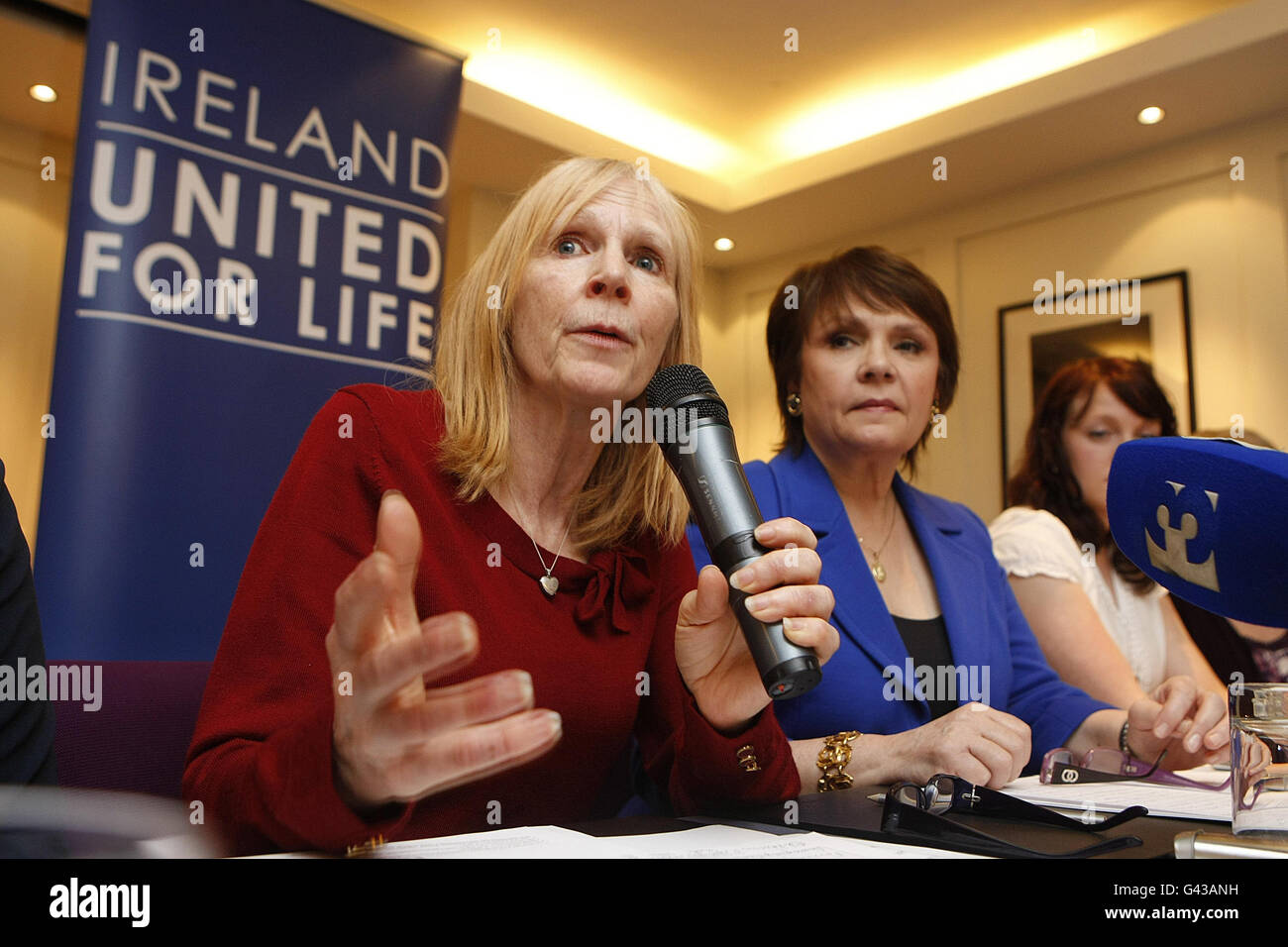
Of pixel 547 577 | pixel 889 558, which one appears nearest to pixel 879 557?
pixel 889 558

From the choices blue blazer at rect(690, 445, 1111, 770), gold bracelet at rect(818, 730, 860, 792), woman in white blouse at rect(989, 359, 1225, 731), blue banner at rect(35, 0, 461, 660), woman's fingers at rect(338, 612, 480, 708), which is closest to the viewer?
woman's fingers at rect(338, 612, 480, 708)

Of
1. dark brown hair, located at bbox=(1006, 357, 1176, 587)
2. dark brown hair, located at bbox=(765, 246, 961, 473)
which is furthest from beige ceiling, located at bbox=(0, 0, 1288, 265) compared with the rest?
dark brown hair, located at bbox=(765, 246, 961, 473)

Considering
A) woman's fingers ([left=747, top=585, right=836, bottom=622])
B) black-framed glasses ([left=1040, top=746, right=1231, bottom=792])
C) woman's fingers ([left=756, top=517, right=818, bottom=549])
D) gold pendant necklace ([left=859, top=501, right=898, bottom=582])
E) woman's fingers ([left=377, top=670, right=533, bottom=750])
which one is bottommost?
black-framed glasses ([left=1040, top=746, right=1231, bottom=792])

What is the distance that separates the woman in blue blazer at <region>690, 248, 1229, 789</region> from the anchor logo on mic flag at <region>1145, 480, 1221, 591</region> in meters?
0.52

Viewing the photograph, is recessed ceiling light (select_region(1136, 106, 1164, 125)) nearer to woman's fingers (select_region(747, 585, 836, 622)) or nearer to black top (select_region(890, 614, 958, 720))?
black top (select_region(890, 614, 958, 720))

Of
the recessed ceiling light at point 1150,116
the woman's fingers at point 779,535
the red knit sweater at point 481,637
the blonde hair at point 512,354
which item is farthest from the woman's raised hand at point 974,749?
the recessed ceiling light at point 1150,116

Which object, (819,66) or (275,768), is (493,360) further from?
(819,66)

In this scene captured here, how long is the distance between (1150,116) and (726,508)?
13.0ft

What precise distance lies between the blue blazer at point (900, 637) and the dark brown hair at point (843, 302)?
0.15 m

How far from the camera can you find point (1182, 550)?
0.64 m

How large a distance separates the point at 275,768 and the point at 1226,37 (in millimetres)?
3981

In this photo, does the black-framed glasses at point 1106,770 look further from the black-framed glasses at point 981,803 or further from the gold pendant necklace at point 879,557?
the gold pendant necklace at point 879,557

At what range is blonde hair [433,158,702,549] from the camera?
1106mm
